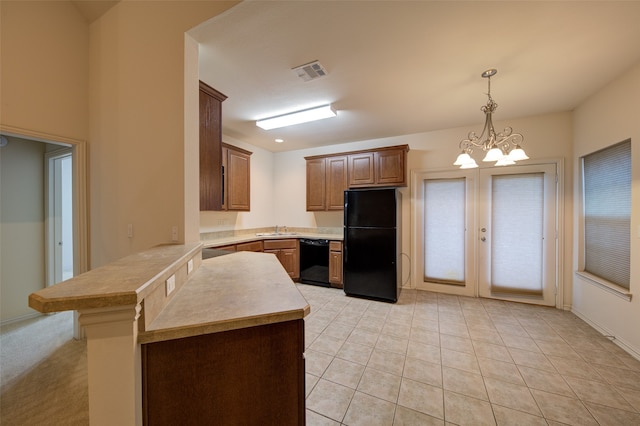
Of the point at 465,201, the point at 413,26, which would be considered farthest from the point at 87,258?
the point at 465,201

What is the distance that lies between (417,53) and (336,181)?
8.07ft

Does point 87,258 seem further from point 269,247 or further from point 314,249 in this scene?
point 314,249

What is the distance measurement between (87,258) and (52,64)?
1768 millimetres

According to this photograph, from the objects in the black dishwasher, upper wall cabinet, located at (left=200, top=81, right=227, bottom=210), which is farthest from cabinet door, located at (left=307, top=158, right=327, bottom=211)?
upper wall cabinet, located at (left=200, top=81, right=227, bottom=210)

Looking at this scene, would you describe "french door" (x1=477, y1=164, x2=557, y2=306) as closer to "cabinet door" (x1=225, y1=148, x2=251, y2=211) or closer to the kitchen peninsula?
the kitchen peninsula

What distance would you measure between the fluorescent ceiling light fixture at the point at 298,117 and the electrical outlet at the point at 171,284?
2.57 metres

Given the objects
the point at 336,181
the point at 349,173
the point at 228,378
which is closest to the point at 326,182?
the point at 336,181

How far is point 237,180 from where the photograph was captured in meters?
3.96

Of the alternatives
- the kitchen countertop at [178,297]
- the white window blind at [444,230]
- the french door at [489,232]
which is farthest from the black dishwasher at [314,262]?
the kitchen countertop at [178,297]

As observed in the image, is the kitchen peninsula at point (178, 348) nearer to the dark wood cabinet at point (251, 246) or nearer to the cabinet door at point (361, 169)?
the dark wood cabinet at point (251, 246)

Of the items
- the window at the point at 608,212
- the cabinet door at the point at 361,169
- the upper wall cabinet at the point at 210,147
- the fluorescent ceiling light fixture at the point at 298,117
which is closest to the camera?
the upper wall cabinet at the point at 210,147

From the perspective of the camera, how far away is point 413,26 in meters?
1.71

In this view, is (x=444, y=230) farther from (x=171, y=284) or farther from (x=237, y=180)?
(x=171, y=284)

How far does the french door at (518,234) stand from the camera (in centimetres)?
327
